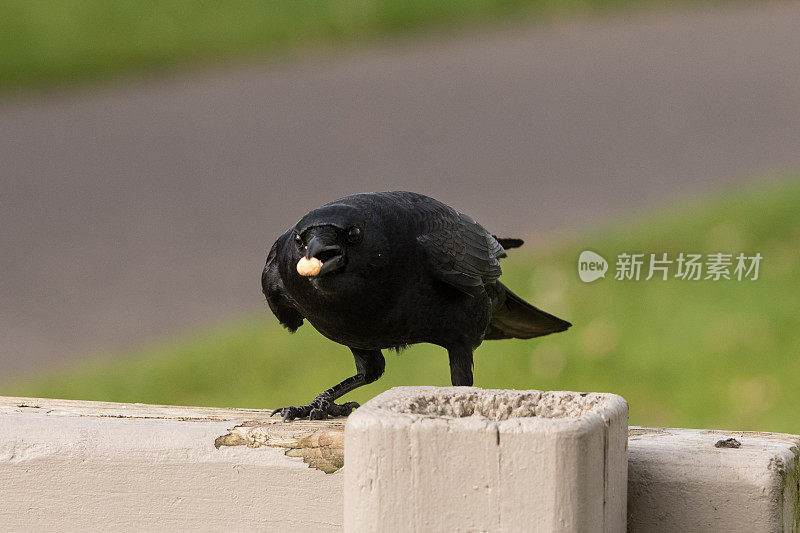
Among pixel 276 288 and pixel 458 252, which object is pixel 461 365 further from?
pixel 276 288

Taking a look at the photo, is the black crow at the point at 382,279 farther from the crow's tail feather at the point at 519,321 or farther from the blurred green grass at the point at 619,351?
the blurred green grass at the point at 619,351

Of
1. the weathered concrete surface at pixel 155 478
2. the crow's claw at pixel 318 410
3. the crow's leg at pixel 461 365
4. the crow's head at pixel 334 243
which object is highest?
the crow's head at pixel 334 243

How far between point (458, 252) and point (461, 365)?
32 centimetres

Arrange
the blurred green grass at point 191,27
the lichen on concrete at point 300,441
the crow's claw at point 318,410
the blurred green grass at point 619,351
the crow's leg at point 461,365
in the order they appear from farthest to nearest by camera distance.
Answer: the blurred green grass at point 191,27 → the blurred green grass at point 619,351 → the crow's leg at point 461,365 → the crow's claw at point 318,410 → the lichen on concrete at point 300,441

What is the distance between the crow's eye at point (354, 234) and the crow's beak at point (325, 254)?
0.04 metres


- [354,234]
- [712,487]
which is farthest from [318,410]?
[712,487]

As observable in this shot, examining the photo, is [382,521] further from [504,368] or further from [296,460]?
A: [504,368]

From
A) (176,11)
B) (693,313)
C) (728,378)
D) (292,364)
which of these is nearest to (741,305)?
(693,313)

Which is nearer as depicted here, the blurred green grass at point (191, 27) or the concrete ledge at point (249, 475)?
the concrete ledge at point (249, 475)

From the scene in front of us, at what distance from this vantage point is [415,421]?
1.79 meters

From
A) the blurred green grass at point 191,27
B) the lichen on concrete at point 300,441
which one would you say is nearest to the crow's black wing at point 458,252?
the lichen on concrete at point 300,441

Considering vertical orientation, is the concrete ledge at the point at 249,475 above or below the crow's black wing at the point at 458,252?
below

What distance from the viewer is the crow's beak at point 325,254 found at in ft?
8.70

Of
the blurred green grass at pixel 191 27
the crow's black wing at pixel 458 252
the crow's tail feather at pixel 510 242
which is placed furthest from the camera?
the blurred green grass at pixel 191 27
